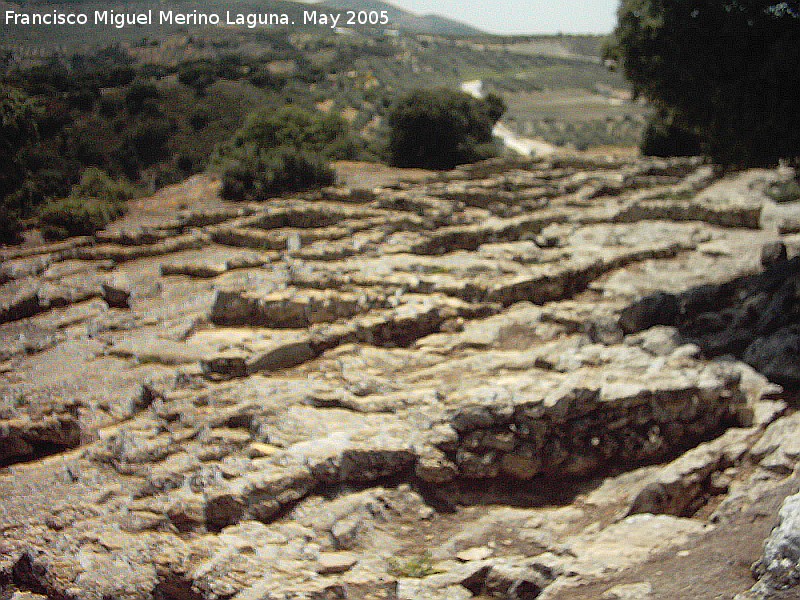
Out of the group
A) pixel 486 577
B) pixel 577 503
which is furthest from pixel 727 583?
pixel 577 503

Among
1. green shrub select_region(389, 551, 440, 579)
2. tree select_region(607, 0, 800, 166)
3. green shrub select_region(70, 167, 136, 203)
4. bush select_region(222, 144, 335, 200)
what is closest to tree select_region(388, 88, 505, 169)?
bush select_region(222, 144, 335, 200)

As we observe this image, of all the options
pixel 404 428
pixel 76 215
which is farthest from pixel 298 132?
pixel 404 428

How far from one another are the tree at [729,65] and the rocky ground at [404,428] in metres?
2.09

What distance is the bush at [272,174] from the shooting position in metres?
20.2

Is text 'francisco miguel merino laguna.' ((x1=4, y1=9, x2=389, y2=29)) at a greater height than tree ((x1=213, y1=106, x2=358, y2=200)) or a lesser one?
greater

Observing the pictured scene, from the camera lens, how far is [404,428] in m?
6.00

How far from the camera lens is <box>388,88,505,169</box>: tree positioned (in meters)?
26.4

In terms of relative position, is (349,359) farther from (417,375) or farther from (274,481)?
(274,481)

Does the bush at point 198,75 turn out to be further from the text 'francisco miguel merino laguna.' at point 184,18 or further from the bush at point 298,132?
the text 'francisco miguel merino laguna.' at point 184,18

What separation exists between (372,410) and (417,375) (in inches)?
47.7

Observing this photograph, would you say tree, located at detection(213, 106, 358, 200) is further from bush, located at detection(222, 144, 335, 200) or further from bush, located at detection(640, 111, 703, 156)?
bush, located at detection(640, 111, 703, 156)

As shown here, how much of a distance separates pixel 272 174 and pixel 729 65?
46.0ft

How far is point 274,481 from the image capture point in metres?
5.27

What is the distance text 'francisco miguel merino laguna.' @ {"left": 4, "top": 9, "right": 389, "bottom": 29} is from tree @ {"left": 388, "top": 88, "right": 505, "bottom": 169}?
11.7m
